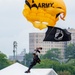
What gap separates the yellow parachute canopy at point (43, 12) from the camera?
48438 mm

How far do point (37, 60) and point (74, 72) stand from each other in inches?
3477

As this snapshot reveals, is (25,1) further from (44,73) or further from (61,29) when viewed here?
(44,73)

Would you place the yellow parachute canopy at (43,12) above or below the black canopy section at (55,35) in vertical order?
above

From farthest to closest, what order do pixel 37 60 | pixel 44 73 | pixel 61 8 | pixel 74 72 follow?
1. pixel 74 72
2. pixel 44 73
3. pixel 61 8
4. pixel 37 60

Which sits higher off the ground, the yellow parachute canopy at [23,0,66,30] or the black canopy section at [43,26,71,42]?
the yellow parachute canopy at [23,0,66,30]

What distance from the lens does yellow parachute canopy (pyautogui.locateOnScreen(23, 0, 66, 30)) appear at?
4844 centimetres

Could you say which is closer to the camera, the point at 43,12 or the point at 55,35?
the point at 43,12

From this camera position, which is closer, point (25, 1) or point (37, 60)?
point (37, 60)

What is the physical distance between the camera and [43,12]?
48.6 m

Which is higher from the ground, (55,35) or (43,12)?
(43,12)

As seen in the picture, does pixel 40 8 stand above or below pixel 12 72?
above

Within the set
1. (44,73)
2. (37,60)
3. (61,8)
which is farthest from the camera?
(44,73)

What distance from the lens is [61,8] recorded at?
48.6 m

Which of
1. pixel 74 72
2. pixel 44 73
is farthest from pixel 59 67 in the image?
pixel 44 73
